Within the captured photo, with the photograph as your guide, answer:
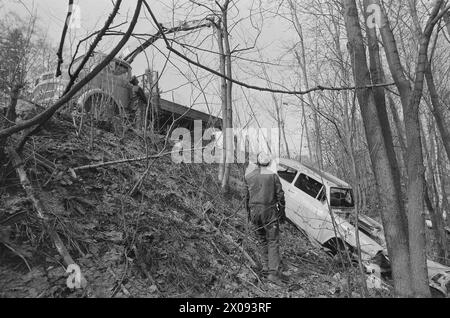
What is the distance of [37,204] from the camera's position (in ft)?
12.2

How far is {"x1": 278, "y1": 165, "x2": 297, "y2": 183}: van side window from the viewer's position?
834cm

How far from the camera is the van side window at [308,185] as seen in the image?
7.84 meters

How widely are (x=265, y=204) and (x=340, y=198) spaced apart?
351cm

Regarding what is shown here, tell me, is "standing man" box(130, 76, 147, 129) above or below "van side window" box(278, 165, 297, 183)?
above

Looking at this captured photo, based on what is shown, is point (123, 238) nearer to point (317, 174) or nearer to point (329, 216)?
point (329, 216)

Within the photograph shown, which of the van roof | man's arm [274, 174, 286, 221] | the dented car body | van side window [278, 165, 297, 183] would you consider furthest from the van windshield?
man's arm [274, 174, 286, 221]

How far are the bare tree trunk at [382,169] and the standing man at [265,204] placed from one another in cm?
161

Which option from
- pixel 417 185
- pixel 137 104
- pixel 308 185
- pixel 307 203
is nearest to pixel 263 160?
pixel 417 185

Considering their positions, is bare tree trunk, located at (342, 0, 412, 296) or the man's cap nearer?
bare tree trunk, located at (342, 0, 412, 296)

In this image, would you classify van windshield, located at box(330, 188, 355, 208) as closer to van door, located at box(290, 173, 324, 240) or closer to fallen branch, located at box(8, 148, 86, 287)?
van door, located at box(290, 173, 324, 240)

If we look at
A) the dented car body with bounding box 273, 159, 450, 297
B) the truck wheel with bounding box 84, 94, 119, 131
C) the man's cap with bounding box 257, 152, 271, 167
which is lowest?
the dented car body with bounding box 273, 159, 450, 297

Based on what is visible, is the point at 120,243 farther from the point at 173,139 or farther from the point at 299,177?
the point at 299,177

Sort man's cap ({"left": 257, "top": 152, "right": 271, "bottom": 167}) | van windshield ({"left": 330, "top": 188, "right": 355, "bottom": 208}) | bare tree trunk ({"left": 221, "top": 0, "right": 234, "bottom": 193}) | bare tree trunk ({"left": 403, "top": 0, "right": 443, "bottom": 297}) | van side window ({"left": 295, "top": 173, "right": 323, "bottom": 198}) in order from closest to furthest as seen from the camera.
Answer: bare tree trunk ({"left": 403, "top": 0, "right": 443, "bottom": 297})
man's cap ({"left": 257, "top": 152, "right": 271, "bottom": 167})
bare tree trunk ({"left": 221, "top": 0, "right": 234, "bottom": 193})
van windshield ({"left": 330, "top": 188, "right": 355, "bottom": 208})
van side window ({"left": 295, "top": 173, "right": 323, "bottom": 198})
